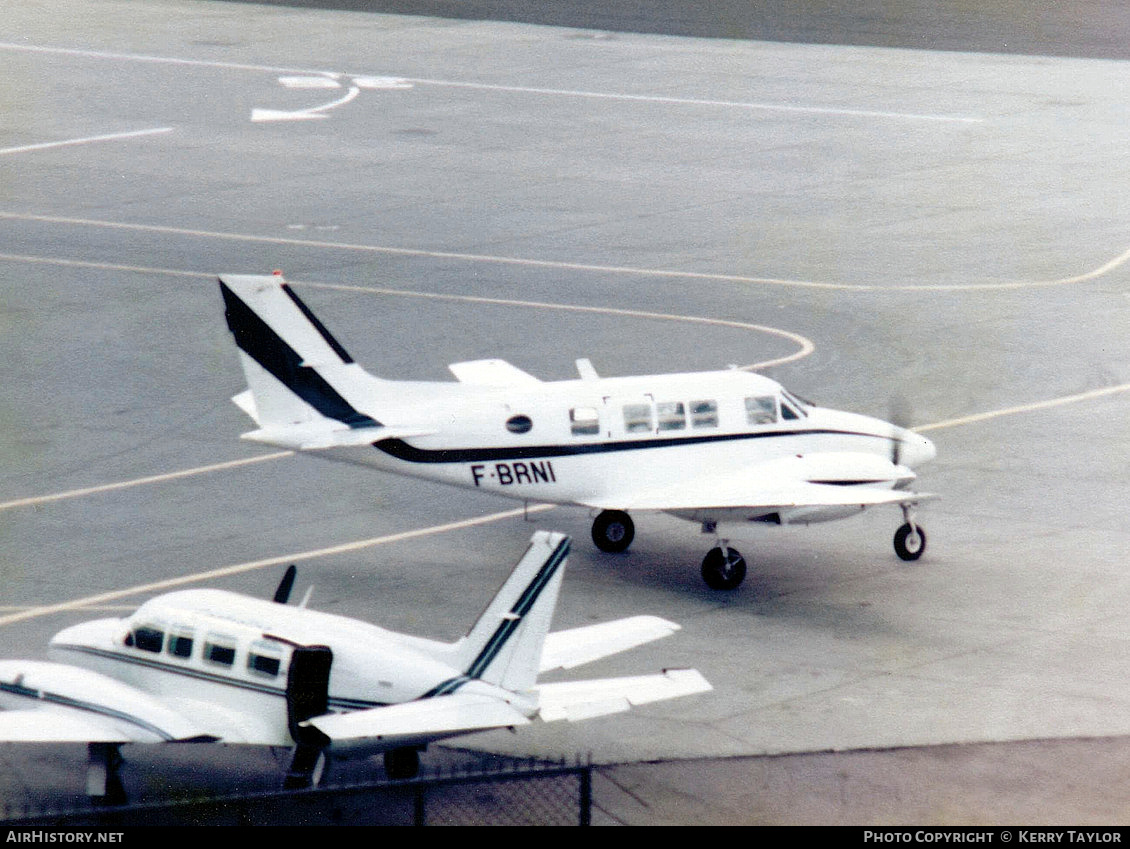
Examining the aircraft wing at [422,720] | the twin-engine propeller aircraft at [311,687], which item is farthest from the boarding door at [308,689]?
the aircraft wing at [422,720]

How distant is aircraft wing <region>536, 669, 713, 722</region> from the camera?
2392 centimetres

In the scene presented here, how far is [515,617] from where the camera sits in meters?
23.9

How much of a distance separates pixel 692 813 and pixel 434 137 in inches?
2135

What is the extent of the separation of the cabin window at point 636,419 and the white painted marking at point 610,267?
74.1 ft

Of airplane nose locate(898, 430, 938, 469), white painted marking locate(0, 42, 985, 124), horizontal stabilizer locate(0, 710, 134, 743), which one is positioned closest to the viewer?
horizontal stabilizer locate(0, 710, 134, 743)

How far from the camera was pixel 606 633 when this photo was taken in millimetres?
26703

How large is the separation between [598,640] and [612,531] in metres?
9.03

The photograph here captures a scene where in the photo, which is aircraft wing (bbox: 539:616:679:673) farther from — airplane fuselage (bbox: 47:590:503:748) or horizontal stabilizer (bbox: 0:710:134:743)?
horizontal stabilizer (bbox: 0:710:134:743)

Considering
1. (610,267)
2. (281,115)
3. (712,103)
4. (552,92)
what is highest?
(552,92)

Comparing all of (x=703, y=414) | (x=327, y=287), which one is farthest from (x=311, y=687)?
(x=327, y=287)

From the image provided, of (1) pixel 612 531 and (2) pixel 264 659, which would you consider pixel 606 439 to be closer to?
(1) pixel 612 531

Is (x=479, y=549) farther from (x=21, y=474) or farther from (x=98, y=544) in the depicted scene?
(x=21, y=474)

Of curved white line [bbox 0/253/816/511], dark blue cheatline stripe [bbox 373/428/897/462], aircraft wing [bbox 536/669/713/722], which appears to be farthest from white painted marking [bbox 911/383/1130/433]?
aircraft wing [bbox 536/669/713/722]

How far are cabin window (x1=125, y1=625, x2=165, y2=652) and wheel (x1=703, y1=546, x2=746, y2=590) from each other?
11106 mm
